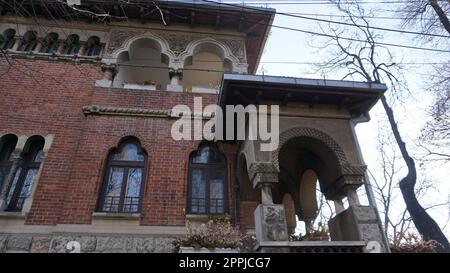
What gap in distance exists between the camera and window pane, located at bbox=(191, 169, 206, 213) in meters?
7.11

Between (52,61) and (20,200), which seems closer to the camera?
(20,200)

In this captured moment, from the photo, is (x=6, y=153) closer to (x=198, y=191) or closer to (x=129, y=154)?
(x=129, y=154)

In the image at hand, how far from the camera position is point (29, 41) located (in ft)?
31.0

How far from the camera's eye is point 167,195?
22.7 ft

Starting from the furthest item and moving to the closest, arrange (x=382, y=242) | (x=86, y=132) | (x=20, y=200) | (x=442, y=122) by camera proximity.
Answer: (x=442, y=122) < (x=86, y=132) < (x=20, y=200) < (x=382, y=242)

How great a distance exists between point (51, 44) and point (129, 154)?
17.5 feet

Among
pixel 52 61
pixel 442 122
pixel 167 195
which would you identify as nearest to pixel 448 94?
pixel 442 122

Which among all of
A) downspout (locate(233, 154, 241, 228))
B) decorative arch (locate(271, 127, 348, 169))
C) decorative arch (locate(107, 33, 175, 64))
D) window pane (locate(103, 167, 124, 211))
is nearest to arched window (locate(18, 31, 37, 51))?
decorative arch (locate(107, 33, 175, 64))

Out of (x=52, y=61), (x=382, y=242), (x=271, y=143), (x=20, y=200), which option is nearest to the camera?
(x=382, y=242)

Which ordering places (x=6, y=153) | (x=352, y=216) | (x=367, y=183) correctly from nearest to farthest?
(x=352, y=216) < (x=367, y=183) < (x=6, y=153)

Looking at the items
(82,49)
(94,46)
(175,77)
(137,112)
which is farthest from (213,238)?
(94,46)

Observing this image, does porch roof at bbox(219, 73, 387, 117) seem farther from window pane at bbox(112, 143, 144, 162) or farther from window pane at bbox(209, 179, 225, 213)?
window pane at bbox(112, 143, 144, 162)
